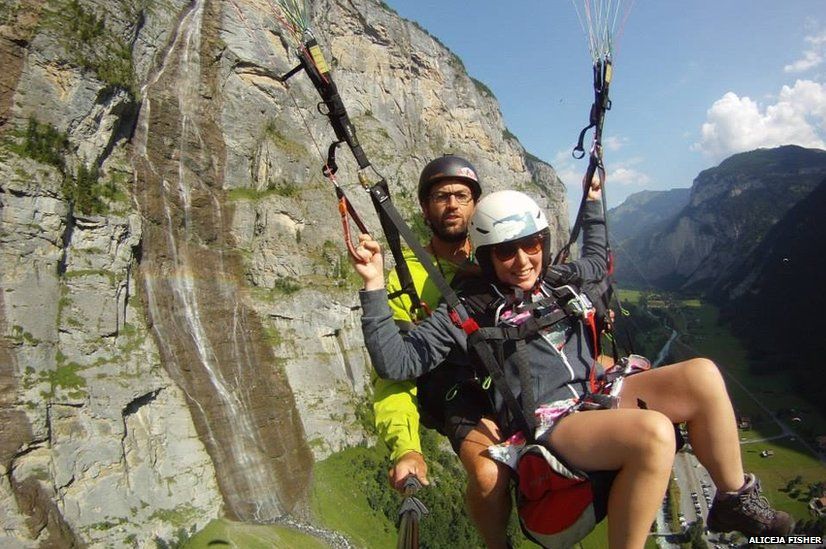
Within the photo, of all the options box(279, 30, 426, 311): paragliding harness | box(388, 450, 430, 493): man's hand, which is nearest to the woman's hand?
box(279, 30, 426, 311): paragliding harness

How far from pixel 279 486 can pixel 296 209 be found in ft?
80.3

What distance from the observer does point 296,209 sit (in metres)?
46.6

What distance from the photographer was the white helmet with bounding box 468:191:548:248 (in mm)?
3871

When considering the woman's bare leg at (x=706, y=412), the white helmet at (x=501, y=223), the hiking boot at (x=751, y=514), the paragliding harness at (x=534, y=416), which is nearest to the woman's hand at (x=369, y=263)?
the paragliding harness at (x=534, y=416)

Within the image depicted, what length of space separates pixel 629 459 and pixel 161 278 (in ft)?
122

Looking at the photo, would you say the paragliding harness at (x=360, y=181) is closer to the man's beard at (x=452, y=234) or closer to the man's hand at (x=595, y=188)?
the man's beard at (x=452, y=234)

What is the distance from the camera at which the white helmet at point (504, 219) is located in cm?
387

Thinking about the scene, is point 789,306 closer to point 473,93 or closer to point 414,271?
→ point 473,93

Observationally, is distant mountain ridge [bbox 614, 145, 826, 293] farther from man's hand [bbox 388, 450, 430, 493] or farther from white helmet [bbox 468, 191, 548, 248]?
man's hand [bbox 388, 450, 430, 493]

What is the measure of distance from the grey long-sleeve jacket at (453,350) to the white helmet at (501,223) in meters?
0.46

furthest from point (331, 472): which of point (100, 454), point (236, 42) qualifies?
point (236, 42)

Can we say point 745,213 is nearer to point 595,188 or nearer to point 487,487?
point 595,188

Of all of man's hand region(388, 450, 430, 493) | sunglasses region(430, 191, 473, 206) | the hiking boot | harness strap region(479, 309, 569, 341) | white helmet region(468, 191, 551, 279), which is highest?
sunglasses region(430, 191, 473, 206)

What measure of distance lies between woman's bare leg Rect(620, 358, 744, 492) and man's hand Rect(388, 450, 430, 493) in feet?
5.61
